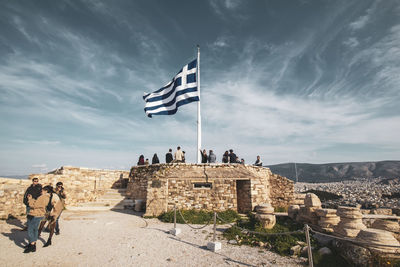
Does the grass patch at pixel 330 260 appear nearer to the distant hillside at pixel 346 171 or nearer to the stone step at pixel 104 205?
the stone step at pixel 104 205

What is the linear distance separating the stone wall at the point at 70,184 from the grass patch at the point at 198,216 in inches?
284

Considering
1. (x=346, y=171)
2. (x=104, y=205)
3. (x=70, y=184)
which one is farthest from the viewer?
(x=346, y=171)

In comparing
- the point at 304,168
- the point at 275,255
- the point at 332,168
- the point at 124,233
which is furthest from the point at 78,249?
the point at 304,168

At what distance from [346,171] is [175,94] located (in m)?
114

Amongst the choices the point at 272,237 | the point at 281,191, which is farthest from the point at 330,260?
the point at 281,191

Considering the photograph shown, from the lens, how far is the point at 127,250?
6.76 meters

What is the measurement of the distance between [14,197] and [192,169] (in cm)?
1006

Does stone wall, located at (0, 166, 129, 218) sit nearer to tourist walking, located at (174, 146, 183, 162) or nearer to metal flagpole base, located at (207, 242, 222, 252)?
tourist walking, located at (174, 146, 183, 162)

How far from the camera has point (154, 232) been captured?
28.7ft

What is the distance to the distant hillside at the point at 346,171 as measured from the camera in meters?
86.6

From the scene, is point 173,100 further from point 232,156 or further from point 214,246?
point 214,246

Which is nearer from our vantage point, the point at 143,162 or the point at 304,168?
the point at 143,162

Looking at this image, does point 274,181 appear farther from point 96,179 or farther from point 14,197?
point 14,197

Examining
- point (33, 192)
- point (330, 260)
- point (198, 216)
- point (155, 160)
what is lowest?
point (330, 260)
